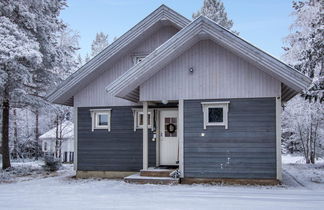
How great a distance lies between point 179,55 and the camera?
12.3 meters

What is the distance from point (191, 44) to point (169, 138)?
12.1 ft

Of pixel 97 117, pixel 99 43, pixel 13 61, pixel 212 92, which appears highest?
pixel 99 43

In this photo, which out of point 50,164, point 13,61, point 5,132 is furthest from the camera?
point 50,164

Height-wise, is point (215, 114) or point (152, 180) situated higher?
point (215, 114)

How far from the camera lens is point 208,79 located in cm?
1209

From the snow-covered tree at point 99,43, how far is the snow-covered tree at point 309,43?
2863 cm

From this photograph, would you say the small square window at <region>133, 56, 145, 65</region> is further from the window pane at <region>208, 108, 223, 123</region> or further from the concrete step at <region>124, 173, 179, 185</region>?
the concrete step at <region>124, 173, 179, 185</region>

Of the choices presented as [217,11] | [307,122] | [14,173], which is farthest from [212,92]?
[217,11]

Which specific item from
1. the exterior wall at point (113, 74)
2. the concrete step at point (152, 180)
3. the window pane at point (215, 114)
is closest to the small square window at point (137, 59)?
the exterior wall at point (113, 74)

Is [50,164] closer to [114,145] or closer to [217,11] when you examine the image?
[114,145]

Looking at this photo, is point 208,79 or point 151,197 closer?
point 151,197

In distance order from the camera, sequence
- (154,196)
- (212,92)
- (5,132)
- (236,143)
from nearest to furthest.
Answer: (154,196)
(236,143)
(212,92)
(5,132)

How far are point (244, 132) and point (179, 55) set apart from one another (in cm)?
327

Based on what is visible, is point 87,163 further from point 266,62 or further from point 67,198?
point 266,62
